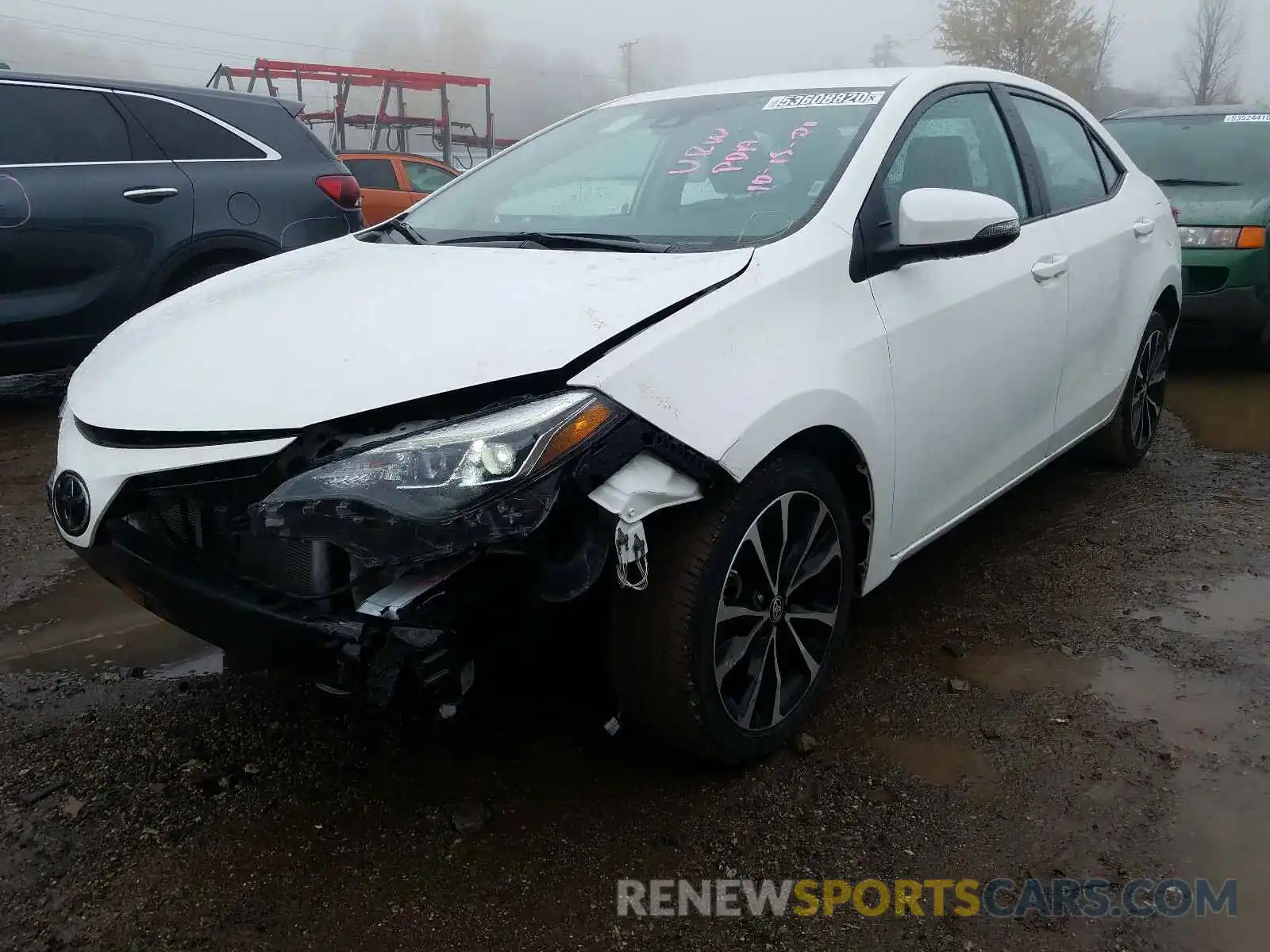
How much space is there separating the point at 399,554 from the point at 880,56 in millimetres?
67081

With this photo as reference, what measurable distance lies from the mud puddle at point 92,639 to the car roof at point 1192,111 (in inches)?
282

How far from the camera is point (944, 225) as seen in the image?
2.43 meters

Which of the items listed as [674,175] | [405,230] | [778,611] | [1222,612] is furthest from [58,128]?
[1222,612]

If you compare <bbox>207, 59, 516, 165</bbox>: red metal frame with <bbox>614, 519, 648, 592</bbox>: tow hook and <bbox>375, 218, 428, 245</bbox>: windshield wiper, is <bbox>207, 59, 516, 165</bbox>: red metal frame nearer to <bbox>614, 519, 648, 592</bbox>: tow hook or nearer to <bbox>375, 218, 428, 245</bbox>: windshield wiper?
<bbox>375, 218, 428, 245</bbox>: windshield wiper

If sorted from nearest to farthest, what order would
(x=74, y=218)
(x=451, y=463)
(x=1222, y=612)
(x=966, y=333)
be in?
(x=451, y=463), (x=966, y=333), (x=1222, y=612), (x=74, y=218)

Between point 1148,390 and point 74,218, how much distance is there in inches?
195

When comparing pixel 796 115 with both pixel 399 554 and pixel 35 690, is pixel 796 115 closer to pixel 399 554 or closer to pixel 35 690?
pixel 399 554

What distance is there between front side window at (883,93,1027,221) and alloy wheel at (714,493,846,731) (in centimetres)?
88

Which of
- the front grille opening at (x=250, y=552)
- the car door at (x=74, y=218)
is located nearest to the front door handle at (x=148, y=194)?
the car door at (x=74, y=218)

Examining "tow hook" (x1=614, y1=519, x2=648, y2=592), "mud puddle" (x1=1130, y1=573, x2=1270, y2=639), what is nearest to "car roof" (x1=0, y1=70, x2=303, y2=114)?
"tow hook" (x1=614, y1=519, x2=648, y2=592)

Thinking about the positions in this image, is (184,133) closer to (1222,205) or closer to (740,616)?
(740,616)

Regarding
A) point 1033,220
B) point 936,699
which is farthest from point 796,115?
point 936,699

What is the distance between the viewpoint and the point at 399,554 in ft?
5.61

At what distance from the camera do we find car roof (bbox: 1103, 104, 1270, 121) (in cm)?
714
